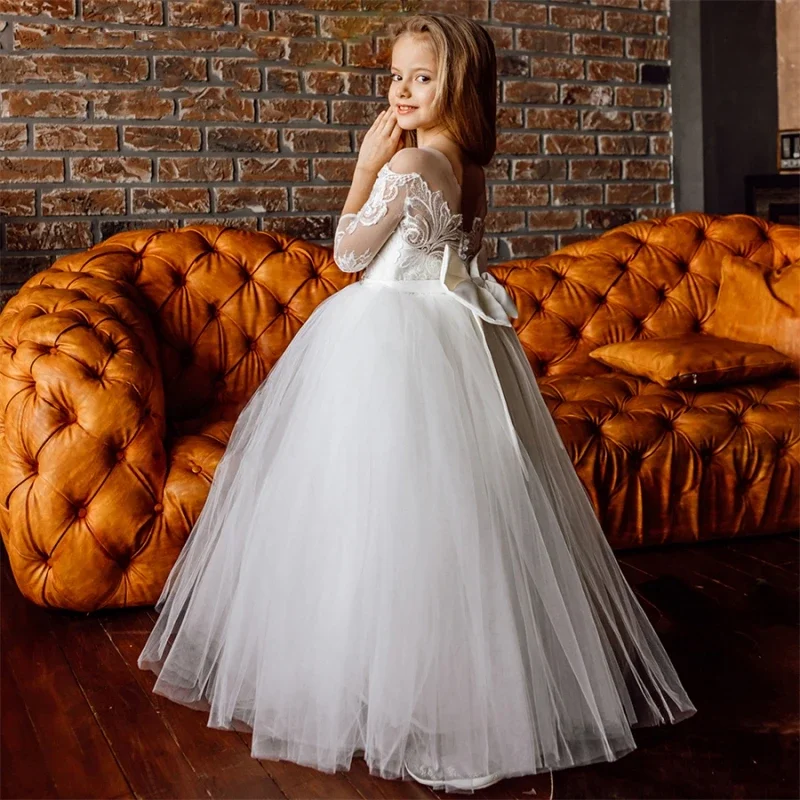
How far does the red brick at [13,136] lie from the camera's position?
313 centimetres

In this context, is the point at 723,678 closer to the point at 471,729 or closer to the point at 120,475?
the point at 471,729

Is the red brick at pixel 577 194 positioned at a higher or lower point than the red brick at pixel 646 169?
lower

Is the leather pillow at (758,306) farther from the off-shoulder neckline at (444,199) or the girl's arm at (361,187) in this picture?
the girl's arm at (361,187)

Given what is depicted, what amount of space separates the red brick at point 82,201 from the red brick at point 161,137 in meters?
0.17

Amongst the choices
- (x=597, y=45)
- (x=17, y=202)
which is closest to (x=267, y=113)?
(x=17, y=202)

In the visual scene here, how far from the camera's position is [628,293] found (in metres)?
3.52

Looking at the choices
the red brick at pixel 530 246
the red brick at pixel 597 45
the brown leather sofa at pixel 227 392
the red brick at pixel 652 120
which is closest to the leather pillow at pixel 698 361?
the brown leather sofa at pixel 227 392

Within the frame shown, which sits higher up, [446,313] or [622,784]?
[446,313]

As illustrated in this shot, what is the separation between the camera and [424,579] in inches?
65.6

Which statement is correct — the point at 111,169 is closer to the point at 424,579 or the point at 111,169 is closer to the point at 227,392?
the point at 227,392

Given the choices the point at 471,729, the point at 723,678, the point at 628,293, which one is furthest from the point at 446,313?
the point at 628,293

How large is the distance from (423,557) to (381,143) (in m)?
0.80

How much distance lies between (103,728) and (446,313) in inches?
41.0

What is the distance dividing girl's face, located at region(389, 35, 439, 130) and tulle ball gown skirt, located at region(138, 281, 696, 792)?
0.31m
